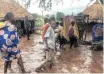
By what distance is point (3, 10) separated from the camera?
983 inches

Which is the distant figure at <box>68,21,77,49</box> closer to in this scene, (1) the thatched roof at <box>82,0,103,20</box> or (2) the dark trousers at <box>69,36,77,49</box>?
(2) the dark trousers at <box>69,36,77,49</box>

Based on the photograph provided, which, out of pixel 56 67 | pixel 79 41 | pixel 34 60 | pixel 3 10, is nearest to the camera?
pixel 56 67

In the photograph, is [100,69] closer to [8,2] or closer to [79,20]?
[79,20]

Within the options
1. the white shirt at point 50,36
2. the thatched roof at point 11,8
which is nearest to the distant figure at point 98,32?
the white shirt at point 50,36

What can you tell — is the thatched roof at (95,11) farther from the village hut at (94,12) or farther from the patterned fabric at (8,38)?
the patterned fabric at (8,38)

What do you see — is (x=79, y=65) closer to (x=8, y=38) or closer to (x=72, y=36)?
(x=8, y=38)

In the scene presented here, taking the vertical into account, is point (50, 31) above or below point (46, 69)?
above

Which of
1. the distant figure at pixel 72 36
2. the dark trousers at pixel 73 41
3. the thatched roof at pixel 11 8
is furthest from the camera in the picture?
the thatched roof at pixel 11 8

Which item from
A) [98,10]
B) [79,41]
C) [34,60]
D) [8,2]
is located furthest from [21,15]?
[34,60]

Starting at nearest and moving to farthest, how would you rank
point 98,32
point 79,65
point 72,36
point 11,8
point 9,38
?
point 9,38
point 79,65
point 98,32
point 72,36
point 11,8

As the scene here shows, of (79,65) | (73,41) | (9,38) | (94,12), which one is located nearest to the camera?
(9,38)

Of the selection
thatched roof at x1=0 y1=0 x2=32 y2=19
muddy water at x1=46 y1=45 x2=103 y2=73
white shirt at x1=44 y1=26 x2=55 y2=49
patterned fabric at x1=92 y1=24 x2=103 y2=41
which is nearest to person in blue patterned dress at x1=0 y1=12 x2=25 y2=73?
white shirt at x1=44 y1=26 x2=55 y2=49

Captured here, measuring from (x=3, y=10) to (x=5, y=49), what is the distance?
56.8ft

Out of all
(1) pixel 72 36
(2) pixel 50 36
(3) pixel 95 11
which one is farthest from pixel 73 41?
(3) pixel 95 11
